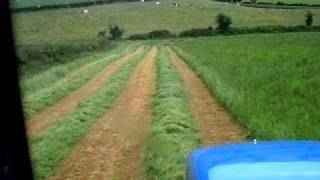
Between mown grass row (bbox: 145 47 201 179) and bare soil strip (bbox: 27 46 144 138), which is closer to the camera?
mown grass row (bbox: 145 47 201 179)

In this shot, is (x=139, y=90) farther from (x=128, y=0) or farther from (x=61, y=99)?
(x=128, y=0)

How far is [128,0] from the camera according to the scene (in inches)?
1198

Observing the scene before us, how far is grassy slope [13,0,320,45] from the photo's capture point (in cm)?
3203

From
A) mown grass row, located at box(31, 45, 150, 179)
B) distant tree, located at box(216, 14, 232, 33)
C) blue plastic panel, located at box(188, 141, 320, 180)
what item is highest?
blue plastic panel, located at box(188, 141, 320, 180)

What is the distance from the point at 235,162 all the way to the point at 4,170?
126 cm

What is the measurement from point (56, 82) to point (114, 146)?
1288cm

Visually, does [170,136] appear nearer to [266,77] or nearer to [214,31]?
[266,77]

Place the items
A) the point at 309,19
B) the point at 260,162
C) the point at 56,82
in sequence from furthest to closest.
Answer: the point at 309,19, the point at 56,82, the point at 260,162

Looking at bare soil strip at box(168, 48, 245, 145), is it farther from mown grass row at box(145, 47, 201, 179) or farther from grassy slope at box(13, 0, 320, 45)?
grassy slope at box(13, 0, 320, 45)

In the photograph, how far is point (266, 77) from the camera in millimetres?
21578

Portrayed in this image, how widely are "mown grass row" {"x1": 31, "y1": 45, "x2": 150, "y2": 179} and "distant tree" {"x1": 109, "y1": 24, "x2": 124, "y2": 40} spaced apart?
58.8 ft

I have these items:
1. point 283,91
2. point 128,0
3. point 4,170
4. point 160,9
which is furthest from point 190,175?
point 160,9

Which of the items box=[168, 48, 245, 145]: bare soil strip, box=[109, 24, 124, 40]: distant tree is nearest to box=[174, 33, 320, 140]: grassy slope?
box=[168, 48, 245, 145]: bare soil strip

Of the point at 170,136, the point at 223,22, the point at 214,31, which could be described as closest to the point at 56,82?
the point at 170,136
